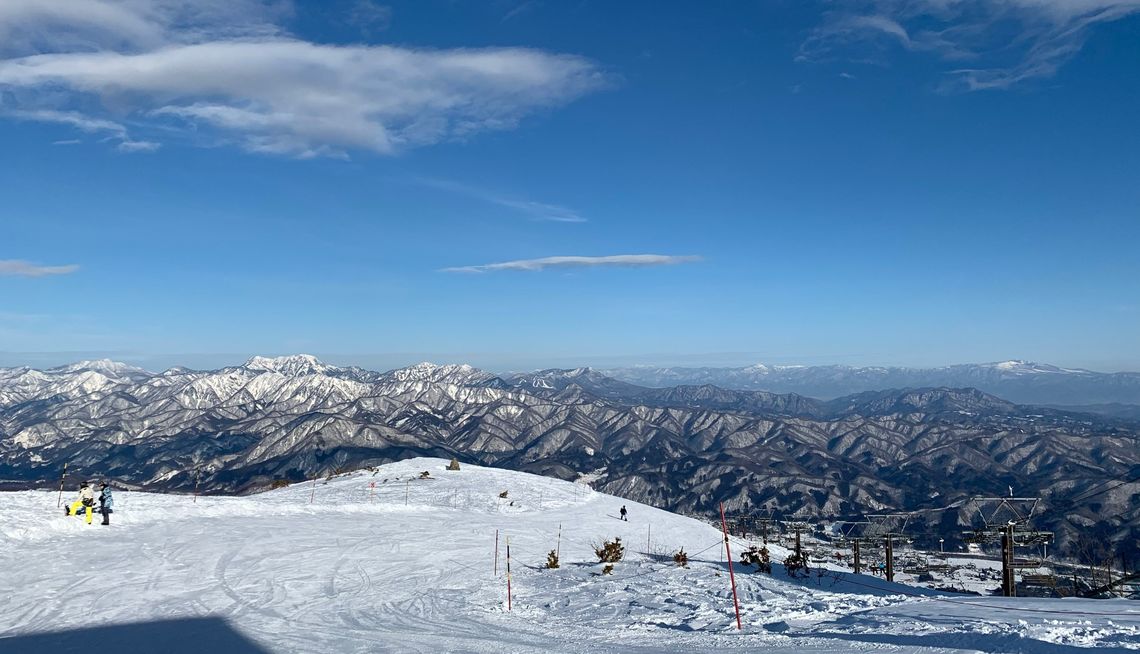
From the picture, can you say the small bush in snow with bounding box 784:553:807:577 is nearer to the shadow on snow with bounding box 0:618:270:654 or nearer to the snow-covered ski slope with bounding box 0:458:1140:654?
the snow-covered ski slope with bounding box 0:458:1140:654

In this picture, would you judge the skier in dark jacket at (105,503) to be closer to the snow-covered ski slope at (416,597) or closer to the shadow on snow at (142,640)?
the snow-covered ski slope at (416,597)

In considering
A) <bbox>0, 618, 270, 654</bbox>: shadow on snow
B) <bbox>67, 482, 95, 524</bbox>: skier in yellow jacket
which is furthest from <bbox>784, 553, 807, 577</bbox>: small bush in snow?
<bbox>67, 482, 95, 524</bbox>: skier in yellow jacket

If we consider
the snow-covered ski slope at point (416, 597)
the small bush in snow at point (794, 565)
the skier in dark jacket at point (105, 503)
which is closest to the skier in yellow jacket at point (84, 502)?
the skier in dark jacket at point (105, 503)

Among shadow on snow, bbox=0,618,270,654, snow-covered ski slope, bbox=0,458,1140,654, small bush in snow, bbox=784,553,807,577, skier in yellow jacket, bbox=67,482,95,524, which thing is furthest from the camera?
skier in yellow jacket, bbox=67,482,95,524

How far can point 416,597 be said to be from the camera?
61.7ft

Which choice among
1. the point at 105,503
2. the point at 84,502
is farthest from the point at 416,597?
the point at 84,502

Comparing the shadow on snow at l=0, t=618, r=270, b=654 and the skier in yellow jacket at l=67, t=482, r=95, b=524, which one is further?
the skier in yellow jacket at l=67, t=482, r=95, b=524

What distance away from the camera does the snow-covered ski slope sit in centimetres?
1248

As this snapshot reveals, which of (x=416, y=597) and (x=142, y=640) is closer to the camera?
(x=142, y=640)

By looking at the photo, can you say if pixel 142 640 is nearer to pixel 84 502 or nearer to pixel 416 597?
pixel 416 597

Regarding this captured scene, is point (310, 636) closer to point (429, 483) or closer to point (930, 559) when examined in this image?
point (429, 483)

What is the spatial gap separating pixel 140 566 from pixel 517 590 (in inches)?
451

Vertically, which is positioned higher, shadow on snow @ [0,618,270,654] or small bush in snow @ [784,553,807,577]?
shadow on snow @ [0,618,270,654]

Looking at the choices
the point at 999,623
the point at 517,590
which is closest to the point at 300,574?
the point at 517,590
